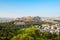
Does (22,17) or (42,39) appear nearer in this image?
(42,39)

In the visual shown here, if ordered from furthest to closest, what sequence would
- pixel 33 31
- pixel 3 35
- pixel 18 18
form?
pixel 18 18, pixel 33 31, pixel 3 35

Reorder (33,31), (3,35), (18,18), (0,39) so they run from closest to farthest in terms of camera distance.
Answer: (0,39) < (3,35) < (33,31) < (18,18)

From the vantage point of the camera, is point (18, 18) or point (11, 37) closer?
point (11, 37)

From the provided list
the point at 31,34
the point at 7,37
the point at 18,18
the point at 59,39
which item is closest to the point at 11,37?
the point at 7,37

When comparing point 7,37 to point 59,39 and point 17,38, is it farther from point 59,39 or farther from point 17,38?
point 59,39

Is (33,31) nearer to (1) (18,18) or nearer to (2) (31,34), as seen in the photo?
(2) (31,34)

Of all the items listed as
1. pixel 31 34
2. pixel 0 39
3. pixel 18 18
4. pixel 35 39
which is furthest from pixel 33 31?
pixel 18 18

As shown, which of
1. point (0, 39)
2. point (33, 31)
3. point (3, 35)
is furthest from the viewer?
point (33, 31)

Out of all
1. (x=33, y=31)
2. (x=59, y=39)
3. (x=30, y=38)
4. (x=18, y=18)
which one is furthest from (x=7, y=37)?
(x=18, y=18)

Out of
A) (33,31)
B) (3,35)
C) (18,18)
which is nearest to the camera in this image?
(3,35)
